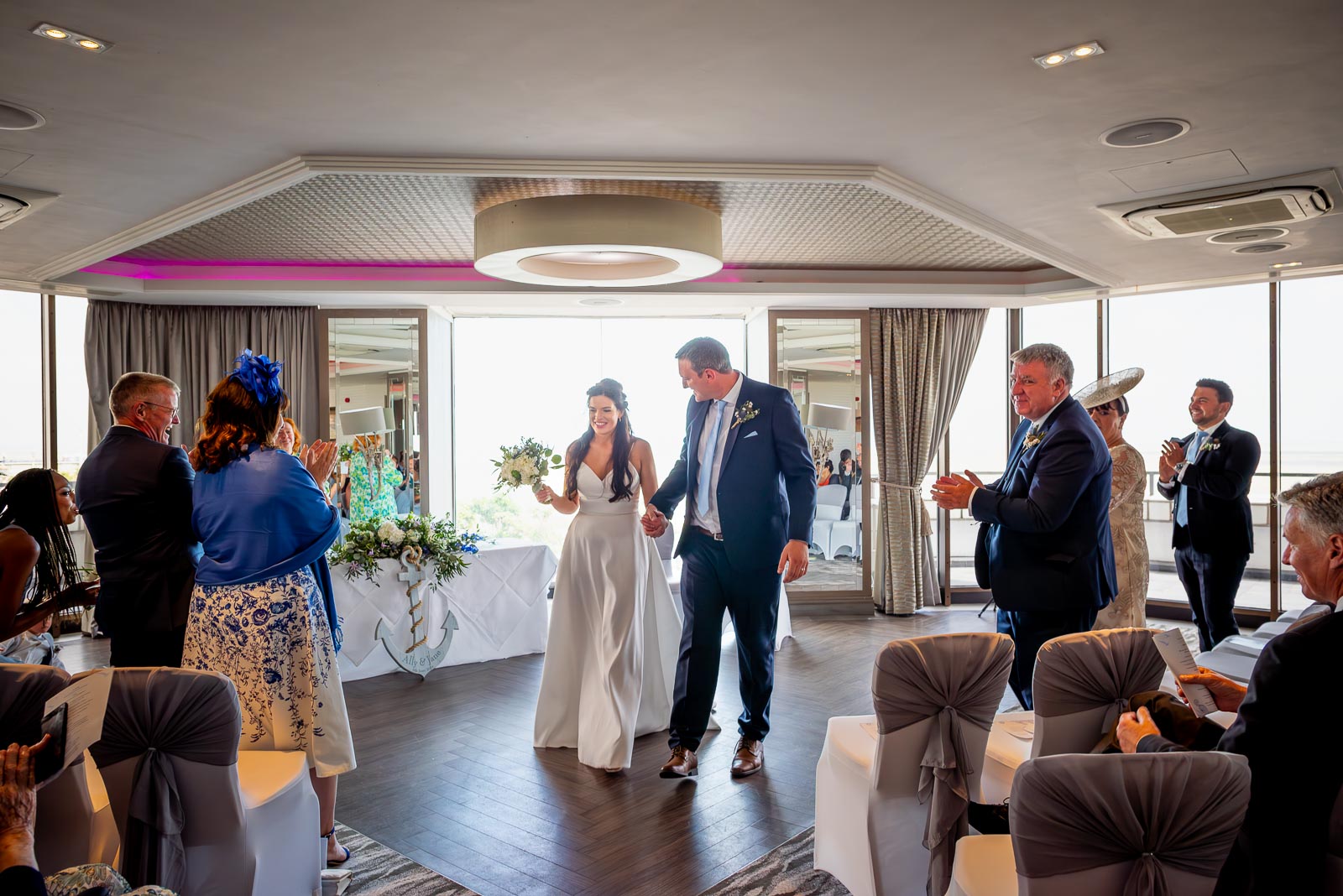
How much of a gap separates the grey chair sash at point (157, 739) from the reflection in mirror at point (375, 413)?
5604 millimetres

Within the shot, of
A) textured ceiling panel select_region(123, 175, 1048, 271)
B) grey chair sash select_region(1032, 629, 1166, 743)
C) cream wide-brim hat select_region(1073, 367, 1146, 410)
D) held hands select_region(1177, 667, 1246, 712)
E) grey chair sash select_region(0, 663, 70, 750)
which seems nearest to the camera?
grey chair sash select_region(0, 663, 70, 750)

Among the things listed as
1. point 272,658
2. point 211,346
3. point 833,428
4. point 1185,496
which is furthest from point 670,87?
point 211,346

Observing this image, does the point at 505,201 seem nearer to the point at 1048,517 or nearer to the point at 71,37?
the point at 71,37

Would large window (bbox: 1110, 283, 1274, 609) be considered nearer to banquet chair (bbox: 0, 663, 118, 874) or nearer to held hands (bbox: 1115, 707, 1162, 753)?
held hands (bbox: 1115, 707, 1162, 753)

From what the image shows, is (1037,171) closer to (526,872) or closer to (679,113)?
(679,113)

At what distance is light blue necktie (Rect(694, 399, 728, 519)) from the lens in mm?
3783

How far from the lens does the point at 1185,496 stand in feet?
18.0

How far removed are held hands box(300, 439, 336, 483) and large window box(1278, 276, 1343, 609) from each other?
7.33m

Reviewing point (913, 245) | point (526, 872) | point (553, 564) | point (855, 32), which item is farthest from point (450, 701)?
point (913, 245)

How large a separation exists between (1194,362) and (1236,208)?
3.32 metres

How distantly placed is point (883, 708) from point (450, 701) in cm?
331

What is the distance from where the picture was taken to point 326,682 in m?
2.69

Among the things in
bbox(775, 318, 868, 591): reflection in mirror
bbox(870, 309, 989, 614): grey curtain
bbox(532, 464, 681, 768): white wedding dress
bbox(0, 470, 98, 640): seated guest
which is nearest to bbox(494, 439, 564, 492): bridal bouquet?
bbox(532, 464, 681, 768): white wedding dress

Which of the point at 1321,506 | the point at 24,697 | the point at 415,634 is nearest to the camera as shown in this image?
the point at 1321,506
